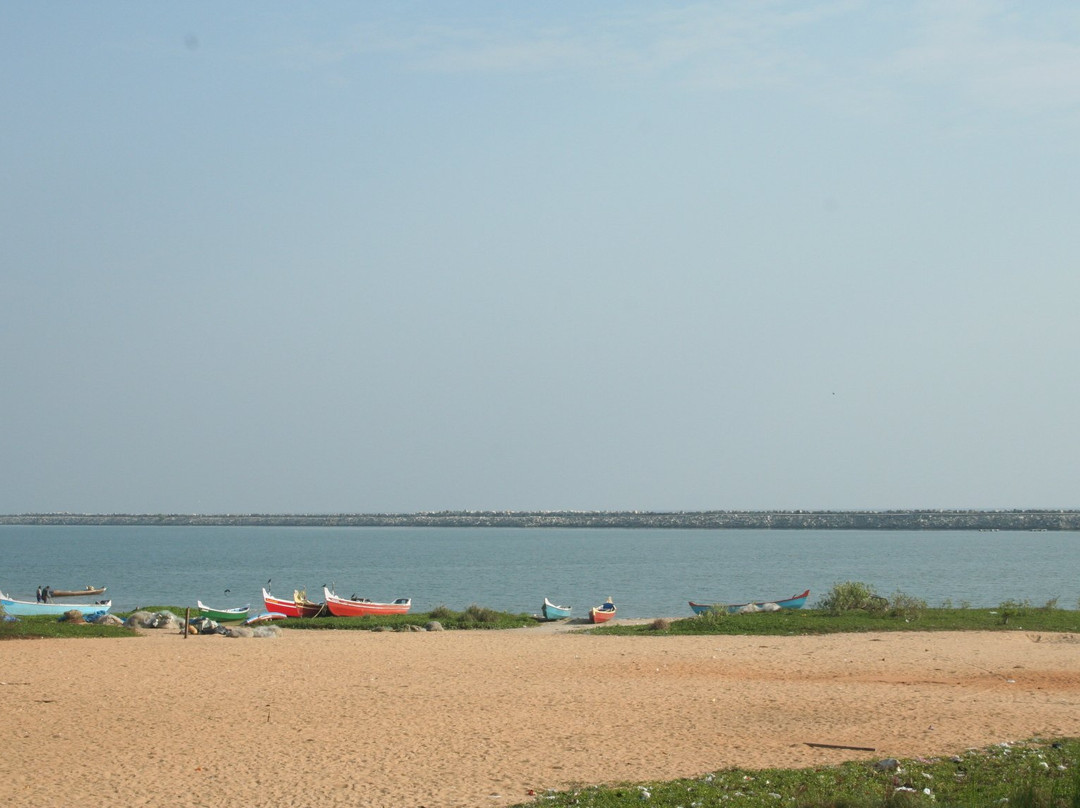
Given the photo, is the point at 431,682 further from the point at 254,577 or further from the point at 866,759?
the point at 254,577

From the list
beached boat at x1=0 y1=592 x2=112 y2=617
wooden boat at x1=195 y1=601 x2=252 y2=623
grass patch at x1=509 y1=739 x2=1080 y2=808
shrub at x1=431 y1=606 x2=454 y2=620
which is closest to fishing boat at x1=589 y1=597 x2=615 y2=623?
shrub at x1=431 y1=606 x2=454 y2=620

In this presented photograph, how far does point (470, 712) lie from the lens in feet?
51.2

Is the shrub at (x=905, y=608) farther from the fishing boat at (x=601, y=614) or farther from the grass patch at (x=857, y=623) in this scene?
the fishing boat at (x=601, y=614)

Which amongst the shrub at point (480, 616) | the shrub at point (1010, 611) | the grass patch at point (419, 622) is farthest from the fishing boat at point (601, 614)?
the shrub at point (1010, 611)

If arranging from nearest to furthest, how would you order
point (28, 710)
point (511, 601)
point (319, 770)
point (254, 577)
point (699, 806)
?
point (699, 806)
point (319, 770)
point (28, 710)
point (511, 601)
point (254, 577)

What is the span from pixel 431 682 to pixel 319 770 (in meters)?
6.55

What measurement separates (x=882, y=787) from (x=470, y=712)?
6.91 metres

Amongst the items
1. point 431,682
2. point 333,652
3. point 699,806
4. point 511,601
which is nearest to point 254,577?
point 511,601

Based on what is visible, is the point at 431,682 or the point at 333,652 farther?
the point at 333,652

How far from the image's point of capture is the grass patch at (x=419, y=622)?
2947 cm

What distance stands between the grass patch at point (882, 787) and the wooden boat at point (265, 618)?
75.5 feet

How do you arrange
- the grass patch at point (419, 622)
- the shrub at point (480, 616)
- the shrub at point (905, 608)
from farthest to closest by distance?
the shrub at point (480, 616) < the grass patch at point (419, 622) < the shrub at point (905, 608)

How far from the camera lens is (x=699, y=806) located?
32.4 feet

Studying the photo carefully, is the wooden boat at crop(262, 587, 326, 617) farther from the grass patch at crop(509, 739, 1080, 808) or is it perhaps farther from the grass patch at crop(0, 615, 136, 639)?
the grass patch at crop(509, 739, 1080, 808)
